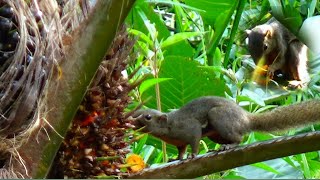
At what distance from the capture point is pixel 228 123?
1622mm

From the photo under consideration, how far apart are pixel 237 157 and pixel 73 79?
0.28 m

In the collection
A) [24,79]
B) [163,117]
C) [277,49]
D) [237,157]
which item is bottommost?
[277,49]

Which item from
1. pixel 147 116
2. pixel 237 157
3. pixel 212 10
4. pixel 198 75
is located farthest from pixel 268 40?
pixel 237 157

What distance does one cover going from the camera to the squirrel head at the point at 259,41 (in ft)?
11.6

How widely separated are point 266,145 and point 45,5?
390 mm

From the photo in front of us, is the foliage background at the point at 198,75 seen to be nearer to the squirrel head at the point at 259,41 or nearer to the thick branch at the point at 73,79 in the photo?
the thick branch at the point at 73,79

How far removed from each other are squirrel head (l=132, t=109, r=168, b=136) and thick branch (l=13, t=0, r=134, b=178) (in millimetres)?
526

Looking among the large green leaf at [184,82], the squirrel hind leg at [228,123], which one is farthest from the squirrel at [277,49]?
the squirrel hind leg at [228,123]

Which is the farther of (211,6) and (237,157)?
(211,6)

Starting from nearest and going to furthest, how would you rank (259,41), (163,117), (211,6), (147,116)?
(147,116), (163,117), (211,6), (259,41)

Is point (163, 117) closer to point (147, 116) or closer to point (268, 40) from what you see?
point (147, 116)

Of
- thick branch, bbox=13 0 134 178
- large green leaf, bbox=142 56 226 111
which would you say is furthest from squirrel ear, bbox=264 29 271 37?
thick branch, bbox=13 0 134 178

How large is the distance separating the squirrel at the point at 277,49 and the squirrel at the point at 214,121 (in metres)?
1.60

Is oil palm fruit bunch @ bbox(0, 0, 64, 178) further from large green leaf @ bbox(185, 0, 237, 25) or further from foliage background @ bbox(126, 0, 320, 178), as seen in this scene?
large green leaf @ bbox(185, 0, 237, 25)
